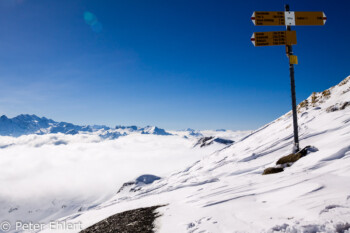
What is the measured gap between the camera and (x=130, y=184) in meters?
131

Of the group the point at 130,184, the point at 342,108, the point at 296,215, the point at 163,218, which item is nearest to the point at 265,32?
the point at 296,215

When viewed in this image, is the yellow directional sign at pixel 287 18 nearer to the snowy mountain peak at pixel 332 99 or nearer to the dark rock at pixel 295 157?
the dark rock at pixel 295 157

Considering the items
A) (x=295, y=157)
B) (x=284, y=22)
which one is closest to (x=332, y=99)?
(x=295, y=157)

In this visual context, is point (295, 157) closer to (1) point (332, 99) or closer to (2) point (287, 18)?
(2) point (287, 18)

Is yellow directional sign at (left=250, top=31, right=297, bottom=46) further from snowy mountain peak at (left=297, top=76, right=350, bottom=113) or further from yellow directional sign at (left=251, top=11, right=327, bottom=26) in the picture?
snowy mountain peak at (left=297, top=76, right=350, bottom=113)

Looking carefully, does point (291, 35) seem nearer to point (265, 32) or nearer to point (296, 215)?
point (265, 32)

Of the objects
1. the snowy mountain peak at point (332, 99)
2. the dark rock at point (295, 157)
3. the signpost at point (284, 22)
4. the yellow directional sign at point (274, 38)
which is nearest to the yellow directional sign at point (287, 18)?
the signpost at point (284, 22)

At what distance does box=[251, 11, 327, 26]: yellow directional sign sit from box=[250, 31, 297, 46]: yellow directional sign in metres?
0.45

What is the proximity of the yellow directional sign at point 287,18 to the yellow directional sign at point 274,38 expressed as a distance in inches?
17.9

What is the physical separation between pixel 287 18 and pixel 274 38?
123 cm

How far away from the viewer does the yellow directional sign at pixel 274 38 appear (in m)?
10.3

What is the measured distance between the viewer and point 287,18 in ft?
34.5

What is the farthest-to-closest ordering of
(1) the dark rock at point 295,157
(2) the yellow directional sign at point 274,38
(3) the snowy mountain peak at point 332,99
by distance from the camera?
(3) the snowy mountain peak at point 332,99, (1) the dark rock at point 295,157, (2) the yellow directional sign at point 274,38

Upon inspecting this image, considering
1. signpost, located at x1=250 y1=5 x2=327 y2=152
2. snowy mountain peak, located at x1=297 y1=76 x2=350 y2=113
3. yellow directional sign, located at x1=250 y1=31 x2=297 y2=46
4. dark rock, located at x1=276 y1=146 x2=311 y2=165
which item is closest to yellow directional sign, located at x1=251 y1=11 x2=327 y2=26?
signpost, located at x1=250 y1=5 x2=327 y2=152
